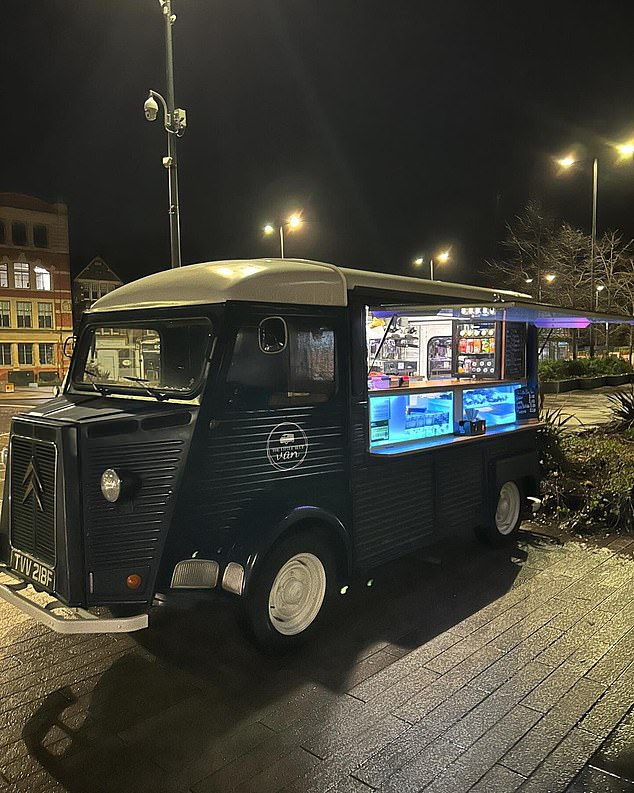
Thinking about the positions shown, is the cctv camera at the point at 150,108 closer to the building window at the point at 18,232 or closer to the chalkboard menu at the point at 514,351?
the chalkboard menu at the point at 514,351

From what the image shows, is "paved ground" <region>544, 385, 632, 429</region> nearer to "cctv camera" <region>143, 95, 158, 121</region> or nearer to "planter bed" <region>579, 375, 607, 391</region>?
"planter bed" <region>579, 375, 607, 391</region>

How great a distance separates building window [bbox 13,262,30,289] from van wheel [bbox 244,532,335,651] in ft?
148

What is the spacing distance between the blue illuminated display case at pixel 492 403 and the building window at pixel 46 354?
42209 millimetres

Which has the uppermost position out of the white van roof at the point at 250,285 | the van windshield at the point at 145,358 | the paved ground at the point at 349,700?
the white van roof at the point at 250,285

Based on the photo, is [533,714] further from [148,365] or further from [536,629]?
[148,365]

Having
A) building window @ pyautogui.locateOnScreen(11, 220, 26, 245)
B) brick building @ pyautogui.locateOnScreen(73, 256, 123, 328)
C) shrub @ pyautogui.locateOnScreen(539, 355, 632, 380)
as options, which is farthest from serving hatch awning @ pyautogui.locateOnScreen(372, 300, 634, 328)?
brick building @ pyautogui.locateOnScreen(73, 256, 123, 328)

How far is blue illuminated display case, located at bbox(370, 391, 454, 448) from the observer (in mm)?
5598

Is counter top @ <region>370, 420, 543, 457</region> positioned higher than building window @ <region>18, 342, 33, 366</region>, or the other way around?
building window @ <region>18, 342, 33, 366</region>

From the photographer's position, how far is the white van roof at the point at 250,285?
14.4 feet

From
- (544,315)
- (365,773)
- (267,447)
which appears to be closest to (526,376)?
(544,315)

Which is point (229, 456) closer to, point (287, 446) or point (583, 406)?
point (287, 446)

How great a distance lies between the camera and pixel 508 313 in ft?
21.9

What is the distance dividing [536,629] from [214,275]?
3613 millimetres

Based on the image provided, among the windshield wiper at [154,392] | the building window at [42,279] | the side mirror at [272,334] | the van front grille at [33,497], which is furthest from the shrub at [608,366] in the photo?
the building window at [42,279]
